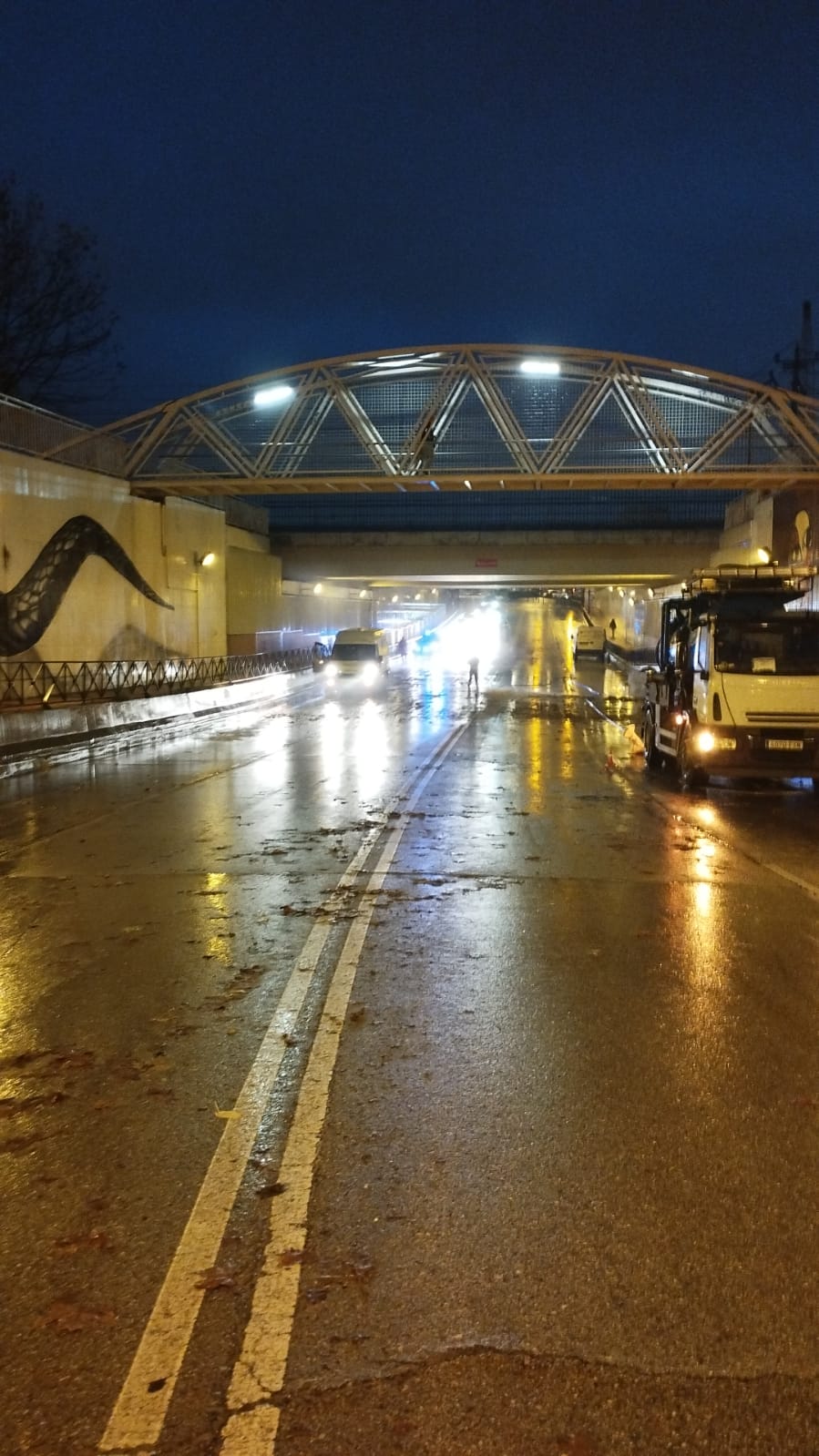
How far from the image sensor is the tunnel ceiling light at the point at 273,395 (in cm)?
3238

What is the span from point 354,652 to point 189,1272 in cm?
4161

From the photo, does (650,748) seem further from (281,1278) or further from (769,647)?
(281,1278)

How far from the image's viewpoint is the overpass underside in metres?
44.8

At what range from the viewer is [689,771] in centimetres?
1561

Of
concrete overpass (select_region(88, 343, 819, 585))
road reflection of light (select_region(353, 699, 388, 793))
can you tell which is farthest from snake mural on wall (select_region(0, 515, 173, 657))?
road reflection of light (select_region(353, 699, 388, 793))

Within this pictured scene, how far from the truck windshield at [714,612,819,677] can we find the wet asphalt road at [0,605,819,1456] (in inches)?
212

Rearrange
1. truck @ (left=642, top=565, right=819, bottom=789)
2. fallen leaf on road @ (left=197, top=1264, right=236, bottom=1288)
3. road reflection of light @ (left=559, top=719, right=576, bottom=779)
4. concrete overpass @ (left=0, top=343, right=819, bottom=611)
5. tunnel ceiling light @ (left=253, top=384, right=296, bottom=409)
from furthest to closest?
tunnel ceiling light @ (left=253, top=384, right=296, bottom=409) → concrete overpass @ (left=0, top=343, right=819, bottom=611) → road reflection of light @ (left=559, top=719, right=576, bottom=779) → truck @ (left=642, top=565, right=819, bottom=789) → fallen leaf on road @ (left=197, top=1264, right=236, bottom=1288)

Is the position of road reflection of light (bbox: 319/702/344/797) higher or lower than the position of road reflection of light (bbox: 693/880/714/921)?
higher

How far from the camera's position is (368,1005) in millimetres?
6109

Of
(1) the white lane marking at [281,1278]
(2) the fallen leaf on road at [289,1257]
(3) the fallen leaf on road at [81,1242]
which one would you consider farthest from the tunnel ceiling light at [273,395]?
(2) the fallen leaf on road at [289,1257]

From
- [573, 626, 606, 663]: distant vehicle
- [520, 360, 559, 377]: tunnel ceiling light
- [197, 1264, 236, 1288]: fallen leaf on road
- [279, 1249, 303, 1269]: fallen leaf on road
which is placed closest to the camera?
[197, 1264, 236, 1288]: fallen leaf on road

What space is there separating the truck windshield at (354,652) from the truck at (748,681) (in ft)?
95.3

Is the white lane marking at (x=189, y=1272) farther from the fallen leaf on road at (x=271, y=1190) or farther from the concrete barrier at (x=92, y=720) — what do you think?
the concrete barrier at (x=92, y=720)

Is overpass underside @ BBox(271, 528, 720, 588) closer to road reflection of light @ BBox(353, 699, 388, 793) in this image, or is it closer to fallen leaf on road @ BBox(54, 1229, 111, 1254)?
road reflection of light @ BBox(353, 699, 388, 793)
